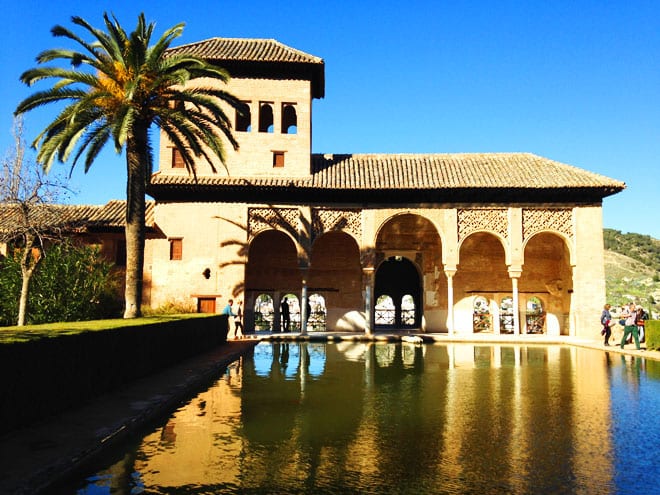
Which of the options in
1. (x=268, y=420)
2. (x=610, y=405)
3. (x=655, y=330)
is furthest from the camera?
(x=655, y=330)

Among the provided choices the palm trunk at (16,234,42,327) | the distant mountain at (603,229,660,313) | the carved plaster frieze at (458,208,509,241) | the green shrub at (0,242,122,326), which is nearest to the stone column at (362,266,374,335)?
the carved plaster frieze at (458,208,509,241)

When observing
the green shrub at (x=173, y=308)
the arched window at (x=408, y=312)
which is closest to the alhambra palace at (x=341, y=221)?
the green shrub at (x=173, y=308)

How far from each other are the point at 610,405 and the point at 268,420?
16.0 feet

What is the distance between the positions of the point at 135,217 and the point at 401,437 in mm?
8752

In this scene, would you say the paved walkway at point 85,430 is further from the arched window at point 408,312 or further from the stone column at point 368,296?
the arched window at point 408,312

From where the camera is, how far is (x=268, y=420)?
20.8ft

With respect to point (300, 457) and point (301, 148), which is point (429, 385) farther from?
point (301, 148)

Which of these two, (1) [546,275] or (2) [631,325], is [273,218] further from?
(2) [631,325]

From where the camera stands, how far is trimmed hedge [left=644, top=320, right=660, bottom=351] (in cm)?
1486

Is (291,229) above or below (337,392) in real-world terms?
above

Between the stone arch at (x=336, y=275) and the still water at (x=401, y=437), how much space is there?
11.9 meters

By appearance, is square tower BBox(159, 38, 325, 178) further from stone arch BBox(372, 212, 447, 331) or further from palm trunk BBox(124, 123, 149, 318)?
palm trunk BBox(124, 123, 149, 318)

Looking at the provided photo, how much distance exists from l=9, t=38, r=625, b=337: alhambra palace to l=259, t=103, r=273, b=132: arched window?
110mm

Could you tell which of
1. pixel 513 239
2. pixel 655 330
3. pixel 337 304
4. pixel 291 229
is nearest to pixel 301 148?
pixel 291 229
